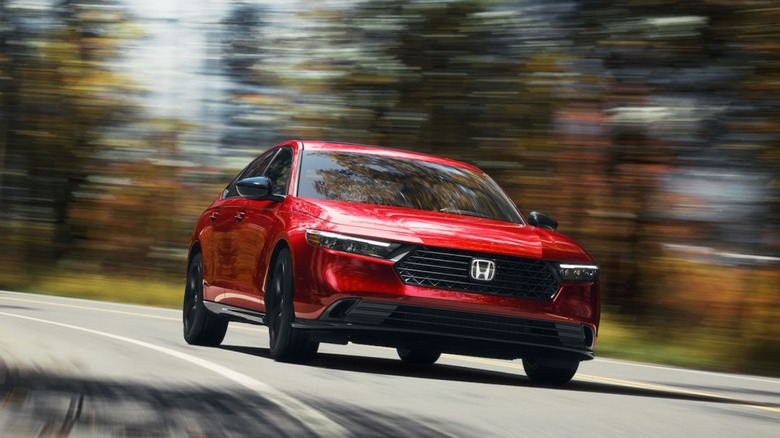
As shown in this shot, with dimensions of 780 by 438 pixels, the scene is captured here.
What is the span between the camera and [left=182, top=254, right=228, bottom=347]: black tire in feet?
39.9

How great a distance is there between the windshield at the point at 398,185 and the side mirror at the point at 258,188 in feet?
0.74

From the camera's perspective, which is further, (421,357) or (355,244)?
(421,357)

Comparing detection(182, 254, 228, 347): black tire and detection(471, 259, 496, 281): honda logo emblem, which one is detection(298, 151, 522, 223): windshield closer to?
detection(471, 259, 496, 281): honda logo emblem

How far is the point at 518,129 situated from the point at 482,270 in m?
13.6

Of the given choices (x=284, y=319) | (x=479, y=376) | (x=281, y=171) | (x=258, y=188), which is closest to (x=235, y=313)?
(x=281, y=171)

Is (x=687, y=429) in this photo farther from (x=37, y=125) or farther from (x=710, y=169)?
(x=37, y=125)

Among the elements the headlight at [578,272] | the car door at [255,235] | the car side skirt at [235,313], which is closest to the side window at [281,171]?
the car door at [255,235]

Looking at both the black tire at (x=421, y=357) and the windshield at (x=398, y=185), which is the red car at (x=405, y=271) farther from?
the black tire at (x=421, y=357)

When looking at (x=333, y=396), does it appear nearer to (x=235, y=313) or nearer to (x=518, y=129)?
(x=235, y=313)

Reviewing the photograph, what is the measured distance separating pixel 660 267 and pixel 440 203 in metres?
9.95

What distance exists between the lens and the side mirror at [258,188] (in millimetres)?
10289

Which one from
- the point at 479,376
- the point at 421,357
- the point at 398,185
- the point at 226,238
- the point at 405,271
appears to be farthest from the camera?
the point at 421,357

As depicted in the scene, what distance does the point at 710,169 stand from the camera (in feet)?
63.8

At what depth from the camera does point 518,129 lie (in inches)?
899
